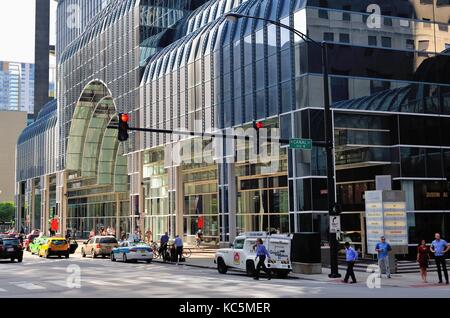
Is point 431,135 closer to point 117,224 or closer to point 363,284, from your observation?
point 363,284

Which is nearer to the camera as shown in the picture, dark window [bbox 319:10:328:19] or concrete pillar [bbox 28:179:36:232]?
dark window [bbox 319:10:328:19]

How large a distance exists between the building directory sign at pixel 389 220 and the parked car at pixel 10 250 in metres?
20.5

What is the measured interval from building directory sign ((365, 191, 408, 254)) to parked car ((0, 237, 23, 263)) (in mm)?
20451

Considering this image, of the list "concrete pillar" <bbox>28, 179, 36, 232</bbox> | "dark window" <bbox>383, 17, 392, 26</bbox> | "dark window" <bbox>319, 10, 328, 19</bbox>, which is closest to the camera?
"dark window" <bbox>319, 10, 328, 19</bbox>

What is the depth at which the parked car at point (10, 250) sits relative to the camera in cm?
3528

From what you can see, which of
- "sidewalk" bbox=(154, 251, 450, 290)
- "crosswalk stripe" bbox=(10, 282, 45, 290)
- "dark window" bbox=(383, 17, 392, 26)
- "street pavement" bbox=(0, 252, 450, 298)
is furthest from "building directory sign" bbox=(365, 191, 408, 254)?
"crosswalk stripe" bbox=(10, 282, 45, 290)

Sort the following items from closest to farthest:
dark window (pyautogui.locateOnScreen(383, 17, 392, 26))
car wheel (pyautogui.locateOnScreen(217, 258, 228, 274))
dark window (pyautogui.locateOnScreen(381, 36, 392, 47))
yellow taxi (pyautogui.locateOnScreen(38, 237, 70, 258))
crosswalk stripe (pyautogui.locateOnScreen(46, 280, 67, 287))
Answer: crosswalk stripe (pyautogui.locateOnScreen(46, 280, 67, 287))
car wheel (pyautogui.locateOnScreen(217, 258, 228, 274))
dark window (pyautogui.locateOnScreen(381, 36, 392, 47))
dark window (pyautogui.locateOnScreen(383, 17, 392, 26))
yellow taxi (pyautogui.locateOnScreen(38, 237, 70, 258))

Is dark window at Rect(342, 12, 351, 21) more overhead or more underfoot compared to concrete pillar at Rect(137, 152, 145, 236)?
more overhead

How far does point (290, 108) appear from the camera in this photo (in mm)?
34875

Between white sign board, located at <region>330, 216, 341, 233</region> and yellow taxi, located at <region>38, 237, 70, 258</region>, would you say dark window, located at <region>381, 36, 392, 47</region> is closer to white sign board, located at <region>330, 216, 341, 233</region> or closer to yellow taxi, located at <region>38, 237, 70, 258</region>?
white sign board, located at <region>330, 216, 341, 233</region>

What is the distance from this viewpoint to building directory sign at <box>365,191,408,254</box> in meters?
26.8

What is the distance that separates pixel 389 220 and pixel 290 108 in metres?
10.4

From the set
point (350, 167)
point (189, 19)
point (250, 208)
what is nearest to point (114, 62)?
point (189, 19)
